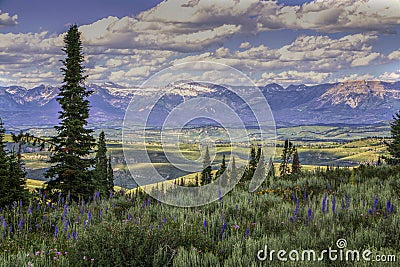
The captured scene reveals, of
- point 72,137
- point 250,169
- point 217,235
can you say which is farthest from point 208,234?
point 72,137

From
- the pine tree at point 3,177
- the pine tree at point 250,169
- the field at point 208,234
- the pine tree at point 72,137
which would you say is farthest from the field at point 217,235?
the pine tree at point 72,137

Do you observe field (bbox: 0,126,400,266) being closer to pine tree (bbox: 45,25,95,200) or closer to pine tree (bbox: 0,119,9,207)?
pine tree (bbox: 0,119,9,207)

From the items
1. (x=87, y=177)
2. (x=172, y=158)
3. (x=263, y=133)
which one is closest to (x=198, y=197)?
(x=172, y=158)

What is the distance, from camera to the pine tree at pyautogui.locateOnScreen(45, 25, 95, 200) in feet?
81.7

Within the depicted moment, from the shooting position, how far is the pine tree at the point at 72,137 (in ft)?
81.7

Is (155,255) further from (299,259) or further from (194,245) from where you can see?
(299,259)

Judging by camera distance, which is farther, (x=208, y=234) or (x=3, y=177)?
(x=3, y=177)

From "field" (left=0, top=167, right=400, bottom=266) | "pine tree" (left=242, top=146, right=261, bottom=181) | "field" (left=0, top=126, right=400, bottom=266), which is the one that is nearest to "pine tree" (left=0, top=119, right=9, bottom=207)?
"field" (left=0, top=167, right=400, bottom=266)

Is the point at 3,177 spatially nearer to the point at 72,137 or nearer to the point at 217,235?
the point at 72,137

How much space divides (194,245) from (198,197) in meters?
4.43

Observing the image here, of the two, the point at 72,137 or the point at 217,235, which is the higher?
the point at 72,137

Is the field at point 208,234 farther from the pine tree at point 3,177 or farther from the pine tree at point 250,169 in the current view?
the pine tree at point 250,169

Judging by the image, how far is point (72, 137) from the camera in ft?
84.4

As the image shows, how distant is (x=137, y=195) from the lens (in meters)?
11.2
